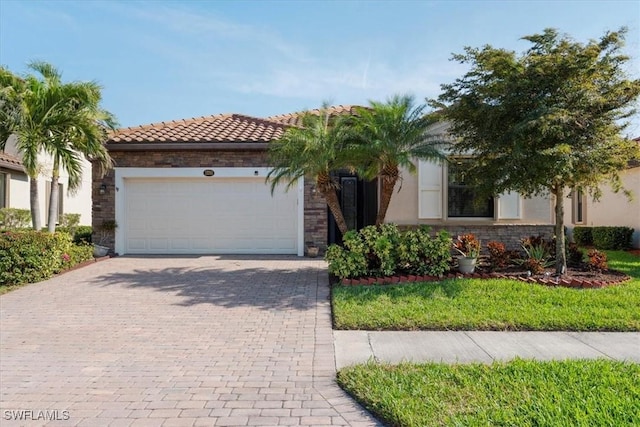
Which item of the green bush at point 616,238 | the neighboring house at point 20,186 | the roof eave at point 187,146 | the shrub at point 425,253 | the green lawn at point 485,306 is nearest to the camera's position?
the green lawn at point 485,306

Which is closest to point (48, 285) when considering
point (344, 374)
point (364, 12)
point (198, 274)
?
point (198, 274)

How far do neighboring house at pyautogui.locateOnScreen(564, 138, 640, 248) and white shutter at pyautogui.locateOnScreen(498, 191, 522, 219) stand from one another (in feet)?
7.51

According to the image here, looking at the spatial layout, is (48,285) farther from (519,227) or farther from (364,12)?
(519,227)

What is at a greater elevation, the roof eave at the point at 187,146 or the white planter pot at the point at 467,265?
the roof eave at the point at 187,146

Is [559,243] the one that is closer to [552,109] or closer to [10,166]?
[552,109]

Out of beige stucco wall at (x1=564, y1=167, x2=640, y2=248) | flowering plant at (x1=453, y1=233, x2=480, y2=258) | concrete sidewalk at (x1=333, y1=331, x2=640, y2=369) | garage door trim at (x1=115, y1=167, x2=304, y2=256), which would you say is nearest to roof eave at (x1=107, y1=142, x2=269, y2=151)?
garage door trim at (x1=115, y1=167, x2=304, y2=256)

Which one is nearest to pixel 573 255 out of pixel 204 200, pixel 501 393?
pixel 501 393

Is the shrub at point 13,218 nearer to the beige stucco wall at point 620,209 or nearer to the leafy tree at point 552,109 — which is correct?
the leafy tree at point 552,109

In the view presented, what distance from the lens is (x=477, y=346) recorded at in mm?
5254

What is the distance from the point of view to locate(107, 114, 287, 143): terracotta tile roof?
12.7 meters

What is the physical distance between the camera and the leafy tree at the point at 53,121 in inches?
384

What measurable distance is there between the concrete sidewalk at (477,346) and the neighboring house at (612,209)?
29.9 ft

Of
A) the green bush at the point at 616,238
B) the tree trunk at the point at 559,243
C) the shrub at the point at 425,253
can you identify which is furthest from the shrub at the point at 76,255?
the green bush at the point at 616,238

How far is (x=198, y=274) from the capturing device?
9.99 m
